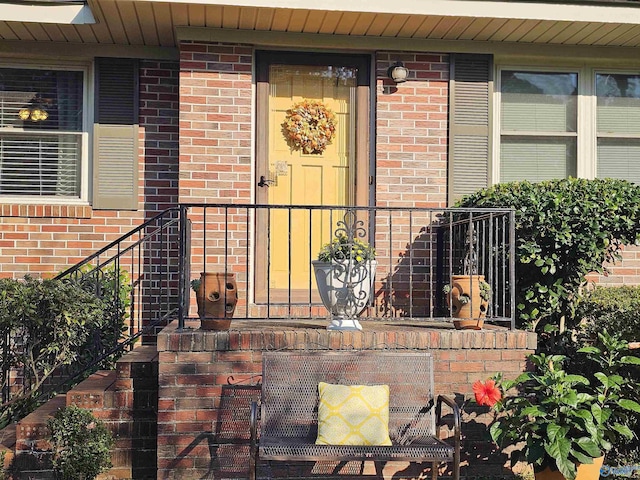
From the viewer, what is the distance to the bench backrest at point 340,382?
4691mm

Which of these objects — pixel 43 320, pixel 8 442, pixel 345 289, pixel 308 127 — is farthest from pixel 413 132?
pixel 8 442

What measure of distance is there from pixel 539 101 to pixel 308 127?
2.20m

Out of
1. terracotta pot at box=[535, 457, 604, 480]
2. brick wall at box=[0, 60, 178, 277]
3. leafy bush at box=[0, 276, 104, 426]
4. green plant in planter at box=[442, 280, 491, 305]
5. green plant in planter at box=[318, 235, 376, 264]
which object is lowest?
terracotta pot at box=[535, 457, 604, 480]

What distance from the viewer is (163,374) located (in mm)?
4789

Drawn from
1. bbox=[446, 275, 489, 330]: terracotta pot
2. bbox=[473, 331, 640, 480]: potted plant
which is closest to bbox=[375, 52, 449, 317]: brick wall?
bbox=[446, 275, 489, 330]: terracotta pot

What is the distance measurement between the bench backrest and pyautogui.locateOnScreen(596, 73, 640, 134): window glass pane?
12.4ft

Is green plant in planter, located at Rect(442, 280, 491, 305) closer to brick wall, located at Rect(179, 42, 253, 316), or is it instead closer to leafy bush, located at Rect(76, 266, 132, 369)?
brick wall, located at Rect(179, 42, 253, 316)

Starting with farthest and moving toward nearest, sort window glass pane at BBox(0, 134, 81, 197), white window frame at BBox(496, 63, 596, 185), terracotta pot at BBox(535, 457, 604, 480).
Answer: white window frame at BBox(496, 63, 596, 185), window glass pane at BBox(0, 134, 81, 197), terracotta pot at BBox(535, 457, 604, 480)

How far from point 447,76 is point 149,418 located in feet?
13.0

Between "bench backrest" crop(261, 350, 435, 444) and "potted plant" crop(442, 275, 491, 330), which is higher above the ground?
"potted plant" crop(442, 275, 491, 330)

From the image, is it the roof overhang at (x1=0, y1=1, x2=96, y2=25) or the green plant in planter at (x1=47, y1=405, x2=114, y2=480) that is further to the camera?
the roof overhang at (x1=0, y1=1, x2=96, y2=25)

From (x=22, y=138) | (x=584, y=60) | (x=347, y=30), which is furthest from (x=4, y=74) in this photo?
(x=584, y=60)

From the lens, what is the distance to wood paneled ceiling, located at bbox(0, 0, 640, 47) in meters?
6.25

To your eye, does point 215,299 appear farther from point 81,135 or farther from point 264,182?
point 81,135
